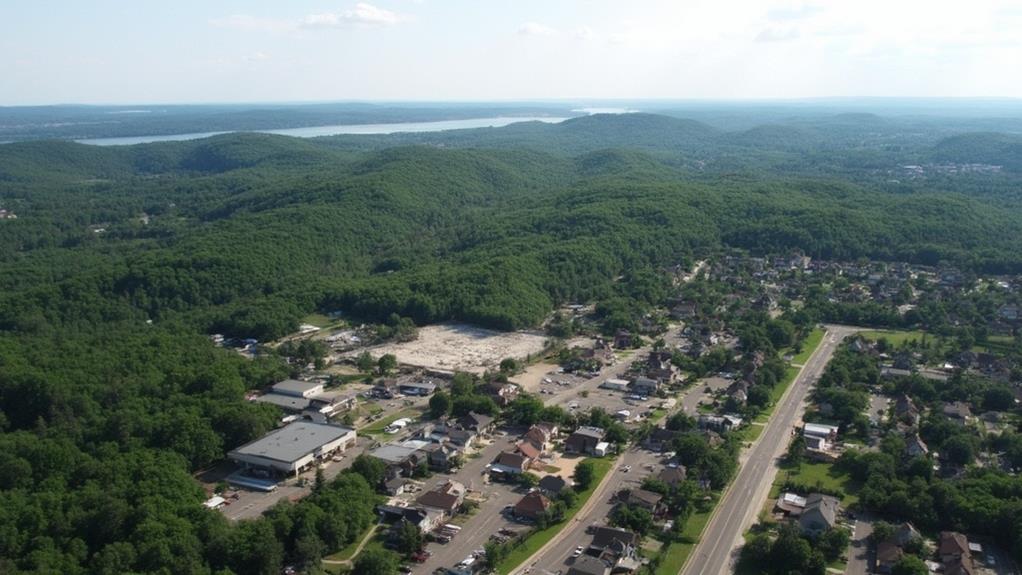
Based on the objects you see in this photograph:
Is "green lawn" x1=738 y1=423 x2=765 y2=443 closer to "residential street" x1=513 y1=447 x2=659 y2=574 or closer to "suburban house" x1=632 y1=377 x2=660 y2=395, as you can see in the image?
"residential street" x1=513 y1=447 x2=659 y2=574

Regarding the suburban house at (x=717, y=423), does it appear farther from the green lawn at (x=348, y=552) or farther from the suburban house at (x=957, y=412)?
the green lawn at (x=348, y=552)

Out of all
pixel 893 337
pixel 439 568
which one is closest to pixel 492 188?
pixel 893 337

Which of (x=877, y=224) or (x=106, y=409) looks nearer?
(x=106, y=409)

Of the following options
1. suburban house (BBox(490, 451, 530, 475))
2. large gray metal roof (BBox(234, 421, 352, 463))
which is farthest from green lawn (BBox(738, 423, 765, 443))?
large gray metal roof (BBox(234, 421, 352, 463))

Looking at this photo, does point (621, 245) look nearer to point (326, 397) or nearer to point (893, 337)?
point (893, 337)

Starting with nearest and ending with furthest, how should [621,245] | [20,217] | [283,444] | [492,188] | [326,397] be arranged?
[283,444]
[326,397]
[621,245]
[20,217]
[492,188]

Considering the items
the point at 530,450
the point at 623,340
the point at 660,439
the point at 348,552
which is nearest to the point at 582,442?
the point at 530,450

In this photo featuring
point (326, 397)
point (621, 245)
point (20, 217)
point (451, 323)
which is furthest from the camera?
point (20, 217)
